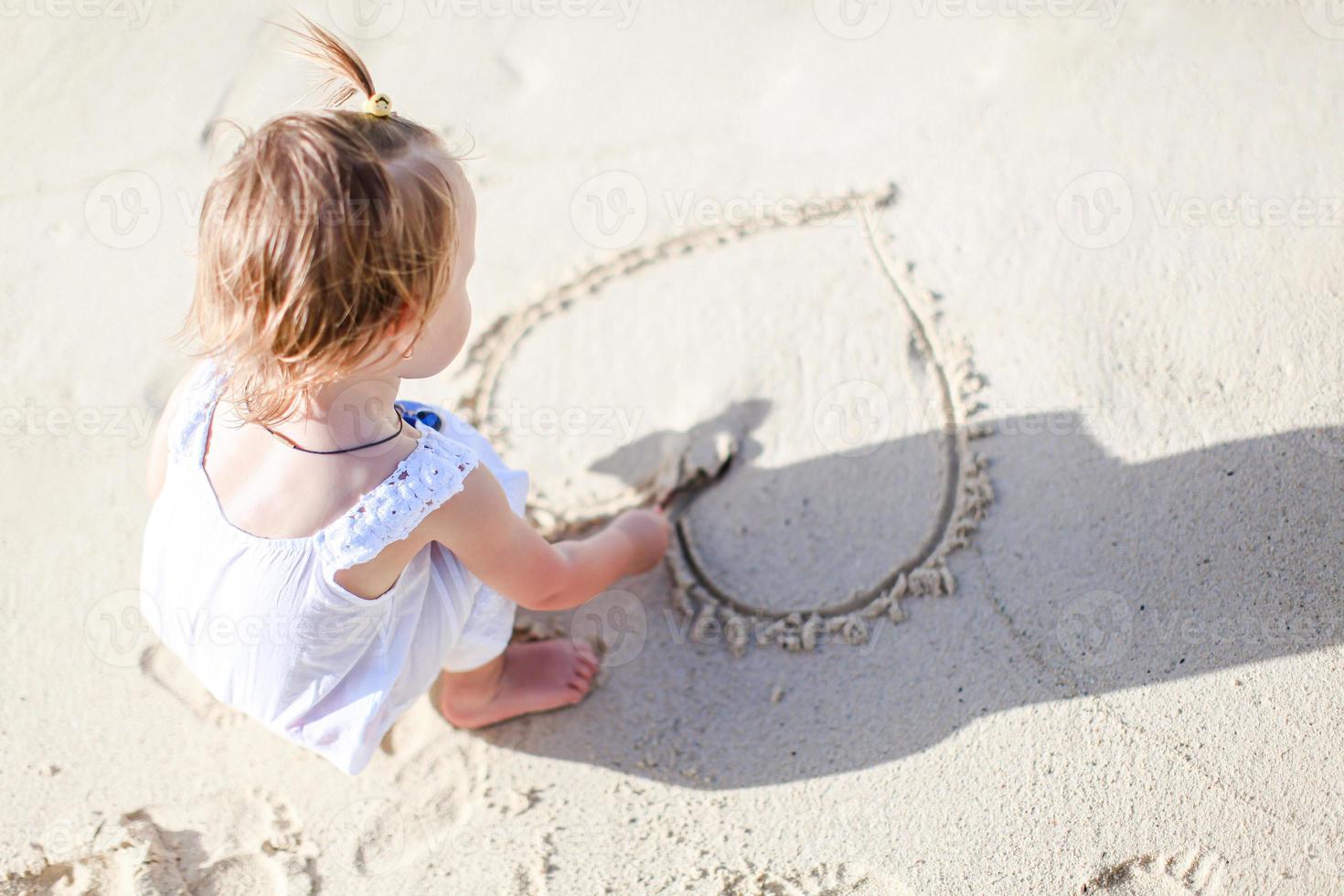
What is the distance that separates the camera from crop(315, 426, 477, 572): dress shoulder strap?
132 centimetres

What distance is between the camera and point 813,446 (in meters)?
2.08

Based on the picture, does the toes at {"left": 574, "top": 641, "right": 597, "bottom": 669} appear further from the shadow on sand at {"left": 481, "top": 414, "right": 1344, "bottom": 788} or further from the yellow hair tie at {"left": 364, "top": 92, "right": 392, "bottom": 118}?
the yellow hair tie at {"left": 364, "top": 92, "right": 392, "bottom": 118}

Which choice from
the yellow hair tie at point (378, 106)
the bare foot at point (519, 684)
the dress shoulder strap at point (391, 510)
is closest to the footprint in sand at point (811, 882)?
the bare foot at point (519, 684)

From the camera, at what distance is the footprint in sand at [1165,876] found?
62.7 inches

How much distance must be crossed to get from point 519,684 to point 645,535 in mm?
363

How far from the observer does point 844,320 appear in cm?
220

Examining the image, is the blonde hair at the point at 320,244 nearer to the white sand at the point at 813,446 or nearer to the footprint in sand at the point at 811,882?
the white sand at the point at 813,446

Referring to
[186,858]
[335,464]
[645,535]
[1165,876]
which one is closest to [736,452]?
[645,535]

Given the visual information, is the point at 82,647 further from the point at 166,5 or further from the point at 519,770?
the point at 166,5

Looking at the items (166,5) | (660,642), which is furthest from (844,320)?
(166,5)

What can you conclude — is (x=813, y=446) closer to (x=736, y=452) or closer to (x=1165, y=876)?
(x=736, y=452)

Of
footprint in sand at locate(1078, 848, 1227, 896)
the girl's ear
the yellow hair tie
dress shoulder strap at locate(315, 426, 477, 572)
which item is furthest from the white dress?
footprint in sand at locate(1078, 848, 1227, 896)

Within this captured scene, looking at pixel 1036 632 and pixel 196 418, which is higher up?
pixel 196 418

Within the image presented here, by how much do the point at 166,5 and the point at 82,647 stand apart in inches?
76.1
